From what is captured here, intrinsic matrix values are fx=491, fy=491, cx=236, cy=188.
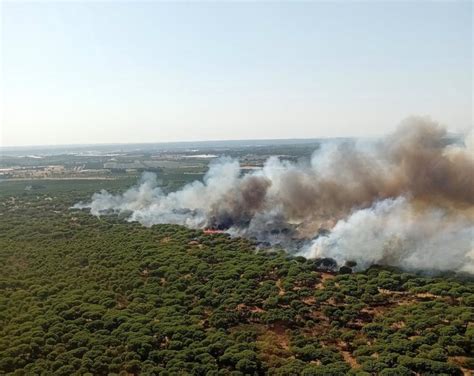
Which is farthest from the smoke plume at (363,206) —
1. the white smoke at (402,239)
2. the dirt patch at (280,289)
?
the dirt patch at (280,289)

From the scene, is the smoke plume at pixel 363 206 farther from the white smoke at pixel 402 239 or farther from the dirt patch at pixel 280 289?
the dirt patch at pixel 280 289

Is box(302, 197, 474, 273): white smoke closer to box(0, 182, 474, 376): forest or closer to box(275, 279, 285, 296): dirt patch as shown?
box(0, 182, 474, 376): forest

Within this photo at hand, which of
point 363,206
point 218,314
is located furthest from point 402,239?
point 218,314

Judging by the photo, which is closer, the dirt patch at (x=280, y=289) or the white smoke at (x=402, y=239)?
the dirt patch at (x=280, y=289)

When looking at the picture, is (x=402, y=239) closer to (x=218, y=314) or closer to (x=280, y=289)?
(x=280, y=289)

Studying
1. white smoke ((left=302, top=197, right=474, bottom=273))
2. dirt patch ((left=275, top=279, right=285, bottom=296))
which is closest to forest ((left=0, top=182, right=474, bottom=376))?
dirt patch ((left=275, top=279, right=285, bottom=296))

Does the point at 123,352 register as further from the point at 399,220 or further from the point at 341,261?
the point at 399,220
